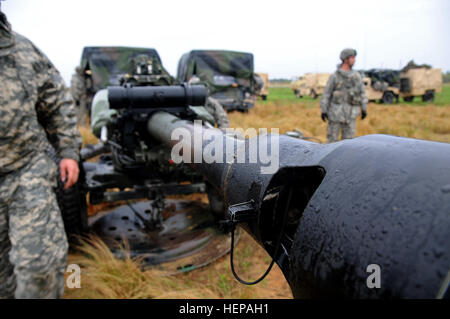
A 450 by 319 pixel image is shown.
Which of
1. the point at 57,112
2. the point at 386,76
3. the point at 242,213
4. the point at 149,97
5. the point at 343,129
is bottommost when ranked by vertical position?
the point at 343,129

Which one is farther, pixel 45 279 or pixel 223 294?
pixel 223 294

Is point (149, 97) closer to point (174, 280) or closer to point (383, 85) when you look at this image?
point (174, 280)

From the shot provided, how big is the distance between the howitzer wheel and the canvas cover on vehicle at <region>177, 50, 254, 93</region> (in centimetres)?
839

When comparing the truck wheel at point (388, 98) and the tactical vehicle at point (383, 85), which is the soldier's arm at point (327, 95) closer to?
the tactical vehicle at point (383, 85)

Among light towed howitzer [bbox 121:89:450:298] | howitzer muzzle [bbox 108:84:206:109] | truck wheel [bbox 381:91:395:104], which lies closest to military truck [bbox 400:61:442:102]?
truck wheel [bbox 381:91:395:104]

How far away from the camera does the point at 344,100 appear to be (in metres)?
6.34

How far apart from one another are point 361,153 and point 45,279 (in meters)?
2.04

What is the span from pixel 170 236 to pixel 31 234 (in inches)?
74.9

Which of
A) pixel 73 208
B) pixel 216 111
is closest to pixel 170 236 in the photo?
pixel 73 208

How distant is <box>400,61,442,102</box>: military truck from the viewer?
73.1 ft

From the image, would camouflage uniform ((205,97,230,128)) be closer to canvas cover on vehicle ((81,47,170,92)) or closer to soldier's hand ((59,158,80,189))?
soldier's hand ((59,158,80,189))
